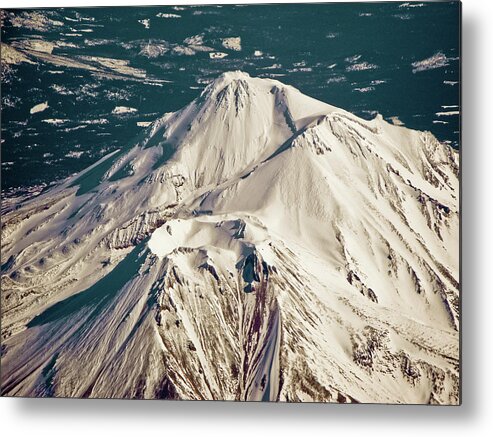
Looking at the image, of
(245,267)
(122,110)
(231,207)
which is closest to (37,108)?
(122,110)

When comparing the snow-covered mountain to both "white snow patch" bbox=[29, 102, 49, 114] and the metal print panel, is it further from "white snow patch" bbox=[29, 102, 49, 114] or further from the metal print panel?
"white snow patch" bbox=[29, 102, 49, 114]

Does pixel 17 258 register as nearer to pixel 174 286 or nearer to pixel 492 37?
pixel 174 286

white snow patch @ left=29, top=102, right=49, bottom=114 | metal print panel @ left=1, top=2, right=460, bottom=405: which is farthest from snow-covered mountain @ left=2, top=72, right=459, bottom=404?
white snow patch @ left=29, top=102, right=49, bottom=114

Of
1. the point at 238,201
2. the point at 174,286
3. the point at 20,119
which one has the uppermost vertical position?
the point at 20,119

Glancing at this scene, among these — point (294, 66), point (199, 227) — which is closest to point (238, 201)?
point (199, 227)

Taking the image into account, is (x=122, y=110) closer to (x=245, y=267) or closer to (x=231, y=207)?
(x=231, y=207)

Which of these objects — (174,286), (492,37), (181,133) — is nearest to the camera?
(492,37)
